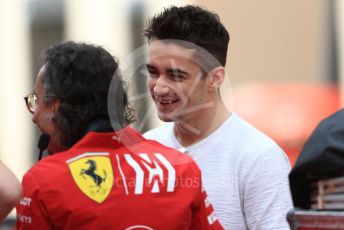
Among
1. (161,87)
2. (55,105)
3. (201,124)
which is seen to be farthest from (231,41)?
(55,105)

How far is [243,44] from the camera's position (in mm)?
11688

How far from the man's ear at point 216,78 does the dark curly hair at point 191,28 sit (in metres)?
0.05

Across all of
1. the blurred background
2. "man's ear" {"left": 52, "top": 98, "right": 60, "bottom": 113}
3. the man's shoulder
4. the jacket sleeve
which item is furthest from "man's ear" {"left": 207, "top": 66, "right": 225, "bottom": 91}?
the blurred background

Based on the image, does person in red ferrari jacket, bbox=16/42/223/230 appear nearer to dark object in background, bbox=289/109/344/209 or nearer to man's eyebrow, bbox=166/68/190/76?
man's eyebrow, bbox=166/68/190/76

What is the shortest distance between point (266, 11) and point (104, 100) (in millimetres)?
8144

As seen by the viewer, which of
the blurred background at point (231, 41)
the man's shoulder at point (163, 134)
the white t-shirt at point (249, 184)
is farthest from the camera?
the blurred background at point (231, 41)

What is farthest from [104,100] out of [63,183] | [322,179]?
[322,179]

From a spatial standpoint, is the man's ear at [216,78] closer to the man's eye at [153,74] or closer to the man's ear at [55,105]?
the man's eye at [153,74]

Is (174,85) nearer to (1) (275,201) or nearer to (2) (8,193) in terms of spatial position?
(1) (275,201)

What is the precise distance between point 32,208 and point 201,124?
981 mm

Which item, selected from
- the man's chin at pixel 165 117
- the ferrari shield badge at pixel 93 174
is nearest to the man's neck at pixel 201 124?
the man's chin at pixel 165 117

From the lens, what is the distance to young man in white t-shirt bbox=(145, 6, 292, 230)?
159 inches

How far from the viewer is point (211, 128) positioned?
428cm

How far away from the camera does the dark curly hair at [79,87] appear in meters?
3.71
